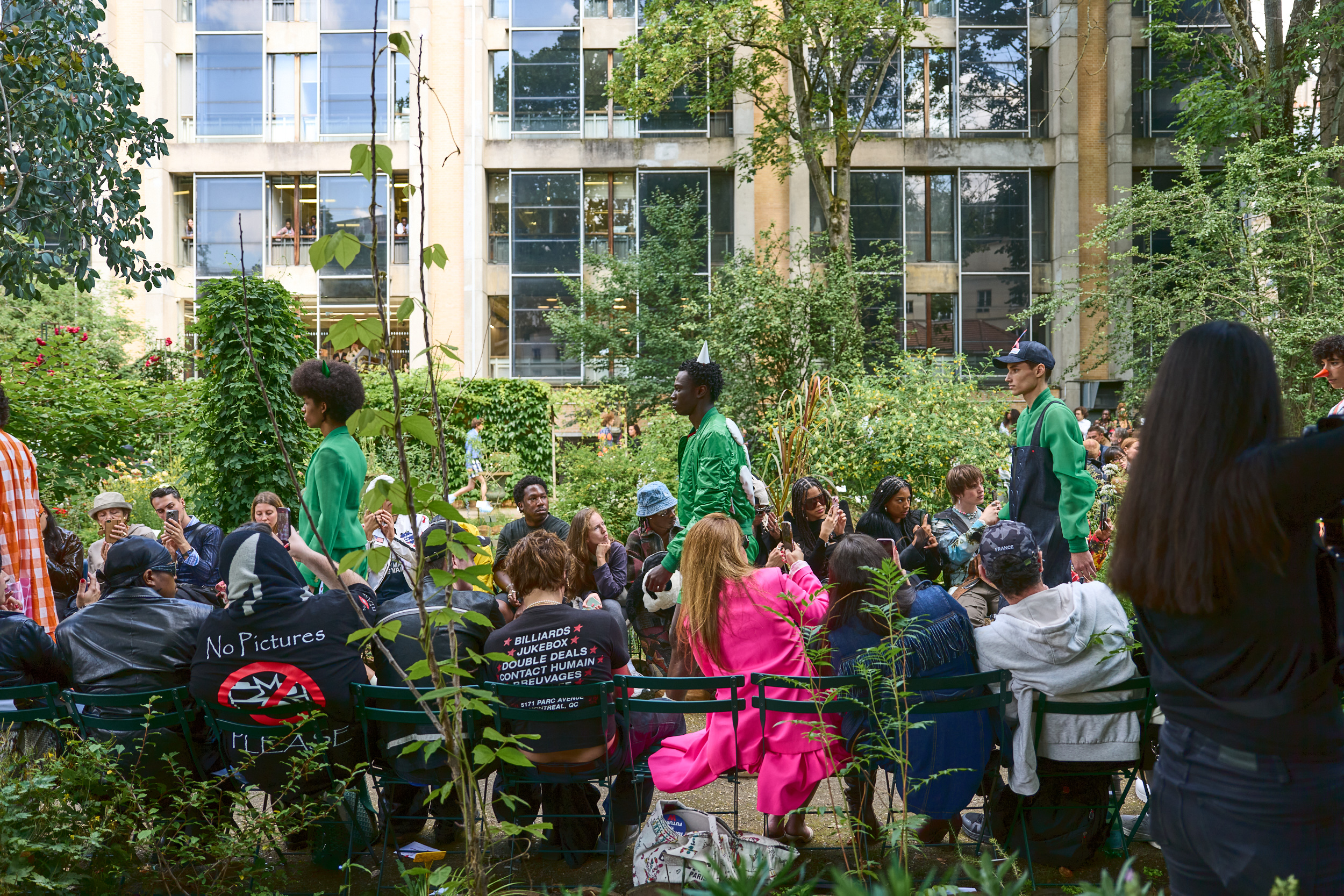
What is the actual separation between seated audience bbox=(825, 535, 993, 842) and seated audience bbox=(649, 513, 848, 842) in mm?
150

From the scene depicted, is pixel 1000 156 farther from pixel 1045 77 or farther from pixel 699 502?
pixel 699 502

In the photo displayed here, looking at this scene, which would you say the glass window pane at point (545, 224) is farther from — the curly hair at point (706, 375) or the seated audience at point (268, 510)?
the curly hair at point (706, 375)

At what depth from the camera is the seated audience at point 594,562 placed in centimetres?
619

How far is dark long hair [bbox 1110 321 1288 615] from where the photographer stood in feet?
5.82

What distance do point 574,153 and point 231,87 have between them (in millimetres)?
10294

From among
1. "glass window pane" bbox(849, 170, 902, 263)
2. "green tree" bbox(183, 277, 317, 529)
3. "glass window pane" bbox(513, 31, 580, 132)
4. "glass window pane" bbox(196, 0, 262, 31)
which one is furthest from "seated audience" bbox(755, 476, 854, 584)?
"glass window pane" bbox(196, 0, 262, 31)

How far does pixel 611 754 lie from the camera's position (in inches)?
152

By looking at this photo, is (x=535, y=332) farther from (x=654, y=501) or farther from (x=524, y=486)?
(x=654, y=501)

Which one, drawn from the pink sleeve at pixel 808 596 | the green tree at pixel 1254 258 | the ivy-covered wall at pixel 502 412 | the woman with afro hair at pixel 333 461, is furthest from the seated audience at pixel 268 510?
the ivy-covered wall at pixel 502 412

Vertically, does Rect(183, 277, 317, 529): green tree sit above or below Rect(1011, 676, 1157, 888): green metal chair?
above

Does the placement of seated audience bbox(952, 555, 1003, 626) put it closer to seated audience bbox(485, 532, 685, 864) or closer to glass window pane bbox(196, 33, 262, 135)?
seated audience bbox(485, 532, 685, 864)

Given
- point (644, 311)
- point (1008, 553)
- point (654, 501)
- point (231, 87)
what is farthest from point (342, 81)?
point (1008, 553)

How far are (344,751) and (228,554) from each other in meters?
0.89

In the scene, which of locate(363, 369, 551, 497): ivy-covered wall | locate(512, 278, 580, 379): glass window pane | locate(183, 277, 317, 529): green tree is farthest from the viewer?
locate(512, 278, 580, 379): glass window pane
